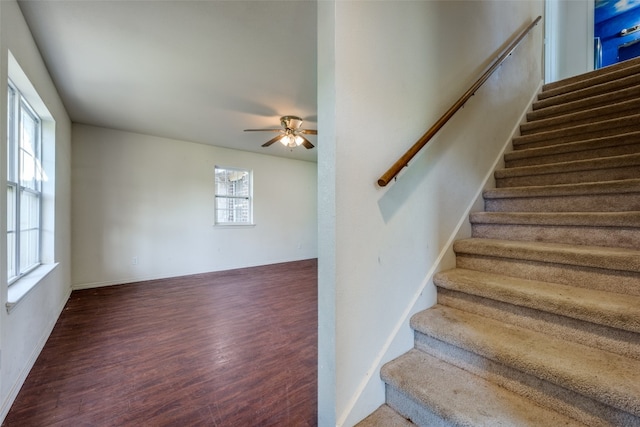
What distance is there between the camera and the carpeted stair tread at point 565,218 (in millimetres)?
1403

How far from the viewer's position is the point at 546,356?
1.07 meters

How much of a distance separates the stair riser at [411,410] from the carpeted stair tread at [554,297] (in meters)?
0.63

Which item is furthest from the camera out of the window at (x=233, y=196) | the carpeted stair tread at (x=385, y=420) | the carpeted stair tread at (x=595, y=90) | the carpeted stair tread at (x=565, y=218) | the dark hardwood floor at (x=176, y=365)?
the window at (x=233, y=196)

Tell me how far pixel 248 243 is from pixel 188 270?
4.14 ft

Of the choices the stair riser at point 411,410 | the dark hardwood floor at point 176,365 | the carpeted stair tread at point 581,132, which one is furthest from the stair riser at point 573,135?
the dark hardwood floor at point 176,365

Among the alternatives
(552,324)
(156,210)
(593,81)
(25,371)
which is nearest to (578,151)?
(593,81)

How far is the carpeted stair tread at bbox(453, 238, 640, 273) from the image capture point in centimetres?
124

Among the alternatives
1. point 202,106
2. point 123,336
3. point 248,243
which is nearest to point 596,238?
point 123,336

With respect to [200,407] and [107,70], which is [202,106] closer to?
[107,70]

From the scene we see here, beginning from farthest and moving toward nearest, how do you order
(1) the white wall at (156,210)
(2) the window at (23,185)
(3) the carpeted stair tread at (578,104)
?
(1) the white wall at (156,210)
(3) the carpeted stair tread at (578,104)
(2) the window at (23,185)

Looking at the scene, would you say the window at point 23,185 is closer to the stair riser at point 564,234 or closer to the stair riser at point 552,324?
the stair riser at point 552,324

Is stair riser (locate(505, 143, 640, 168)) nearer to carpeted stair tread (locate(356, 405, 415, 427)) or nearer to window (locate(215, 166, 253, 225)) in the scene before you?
carpeted stair tread (locate(356, 405, 415, 427))

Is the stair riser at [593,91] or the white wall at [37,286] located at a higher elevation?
the stair riser at [593,91]

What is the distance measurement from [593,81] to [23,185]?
17.8ft
